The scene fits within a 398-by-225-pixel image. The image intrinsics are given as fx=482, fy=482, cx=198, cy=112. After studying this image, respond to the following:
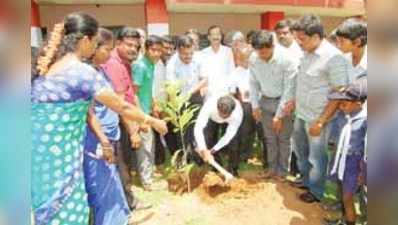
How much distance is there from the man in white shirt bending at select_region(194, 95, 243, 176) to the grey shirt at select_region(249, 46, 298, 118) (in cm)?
11

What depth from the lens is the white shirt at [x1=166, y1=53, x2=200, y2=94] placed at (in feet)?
6.76

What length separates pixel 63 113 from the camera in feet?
5.78

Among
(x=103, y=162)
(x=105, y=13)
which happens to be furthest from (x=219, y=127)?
(x=105, y=13)

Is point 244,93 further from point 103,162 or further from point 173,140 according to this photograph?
point 103,162

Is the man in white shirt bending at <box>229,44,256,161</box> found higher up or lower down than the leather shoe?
higher up

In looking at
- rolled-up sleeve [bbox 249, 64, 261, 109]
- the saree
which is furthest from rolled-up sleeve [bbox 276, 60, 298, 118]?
the saree

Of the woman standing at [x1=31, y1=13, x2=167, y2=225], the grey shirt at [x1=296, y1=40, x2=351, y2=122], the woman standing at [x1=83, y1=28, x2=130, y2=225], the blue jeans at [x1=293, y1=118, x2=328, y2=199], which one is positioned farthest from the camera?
the blue jeans at [x1=293, y1=118, x2=328, y2=199]

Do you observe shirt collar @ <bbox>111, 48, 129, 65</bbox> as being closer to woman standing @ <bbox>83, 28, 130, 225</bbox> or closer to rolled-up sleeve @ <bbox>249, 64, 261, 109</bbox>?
woman standing @ <bbox>83, 28, 130, 225</bbox>

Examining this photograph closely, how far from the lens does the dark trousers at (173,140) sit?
2.06m

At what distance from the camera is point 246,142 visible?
2154mm

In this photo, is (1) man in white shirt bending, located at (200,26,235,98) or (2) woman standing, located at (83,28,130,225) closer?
(2) woman standing, located at (83,28,130,225)

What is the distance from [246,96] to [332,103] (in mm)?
366

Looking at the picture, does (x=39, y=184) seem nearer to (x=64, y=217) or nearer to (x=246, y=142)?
(x=64, y=217)

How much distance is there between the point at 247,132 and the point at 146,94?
48 centimetres
